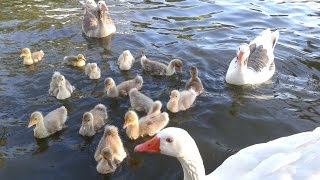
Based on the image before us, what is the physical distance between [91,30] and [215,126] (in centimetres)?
490

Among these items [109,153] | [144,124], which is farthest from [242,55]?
[109,153]

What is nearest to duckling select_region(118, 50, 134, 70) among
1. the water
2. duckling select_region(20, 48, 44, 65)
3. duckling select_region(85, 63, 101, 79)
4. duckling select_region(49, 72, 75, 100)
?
the water

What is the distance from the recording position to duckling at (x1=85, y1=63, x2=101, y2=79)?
314 inches

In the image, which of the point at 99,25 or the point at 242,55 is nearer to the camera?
the point at 242,55

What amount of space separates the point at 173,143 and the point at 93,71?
12.1 feet

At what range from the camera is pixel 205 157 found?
6.11 meters

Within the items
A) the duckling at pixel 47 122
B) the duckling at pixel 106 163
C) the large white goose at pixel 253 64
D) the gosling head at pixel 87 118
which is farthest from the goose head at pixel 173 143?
the large white goose at pixel 253 64

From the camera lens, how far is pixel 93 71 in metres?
8.00

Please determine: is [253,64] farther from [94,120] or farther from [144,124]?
[94,120]

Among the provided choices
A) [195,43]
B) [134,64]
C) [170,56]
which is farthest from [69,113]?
[195,43]

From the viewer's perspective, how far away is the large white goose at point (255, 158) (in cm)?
454

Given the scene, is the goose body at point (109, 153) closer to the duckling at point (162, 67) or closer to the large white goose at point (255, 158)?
the large white goose at point (255, 158)

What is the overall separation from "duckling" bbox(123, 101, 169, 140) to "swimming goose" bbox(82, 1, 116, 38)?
4.43 meters

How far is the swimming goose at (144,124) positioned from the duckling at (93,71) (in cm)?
175
